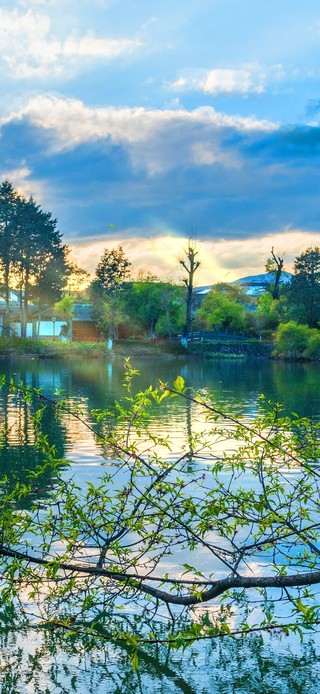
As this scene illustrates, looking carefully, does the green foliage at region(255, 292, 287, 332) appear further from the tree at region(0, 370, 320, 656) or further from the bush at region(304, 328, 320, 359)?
the tree at region(0, 370, 320, 656)

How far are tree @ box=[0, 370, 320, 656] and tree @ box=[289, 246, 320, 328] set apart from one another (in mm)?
83217

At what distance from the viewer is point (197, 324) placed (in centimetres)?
10975

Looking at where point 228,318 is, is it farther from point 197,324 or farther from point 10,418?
point 10,418

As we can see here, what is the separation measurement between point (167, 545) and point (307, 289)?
304 ft

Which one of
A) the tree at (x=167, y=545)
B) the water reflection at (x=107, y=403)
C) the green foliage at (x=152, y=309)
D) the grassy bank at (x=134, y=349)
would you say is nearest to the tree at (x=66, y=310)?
the green foliage at (x=152, y=309)

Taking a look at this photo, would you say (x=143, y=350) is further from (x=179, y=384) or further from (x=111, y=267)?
(x=179, y=384)

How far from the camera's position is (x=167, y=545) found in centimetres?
630

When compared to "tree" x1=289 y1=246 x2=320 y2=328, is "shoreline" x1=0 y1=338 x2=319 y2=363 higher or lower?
lower

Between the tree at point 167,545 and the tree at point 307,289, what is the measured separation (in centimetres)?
8322

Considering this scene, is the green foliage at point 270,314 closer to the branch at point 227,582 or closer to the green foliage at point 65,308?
the green foliage at point 65,308

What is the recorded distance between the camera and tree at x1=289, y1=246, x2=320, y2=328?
95.1 m

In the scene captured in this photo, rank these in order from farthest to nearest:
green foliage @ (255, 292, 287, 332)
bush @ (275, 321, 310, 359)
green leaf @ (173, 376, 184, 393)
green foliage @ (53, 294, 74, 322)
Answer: green foliage @ (255, 292, 287, 332) < green foliage @ (53, 294, 74, 322) < bush @ (275, 321, 310, 359) < green leaf @ (173, 376, 184, 393)

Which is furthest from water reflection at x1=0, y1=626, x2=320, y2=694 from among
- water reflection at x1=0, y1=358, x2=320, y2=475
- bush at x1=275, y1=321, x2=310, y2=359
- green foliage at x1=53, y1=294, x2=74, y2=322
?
green foliage at x1=53, y1=294, x2=74, y2=322

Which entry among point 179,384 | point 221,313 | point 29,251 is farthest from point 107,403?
point 221,313
